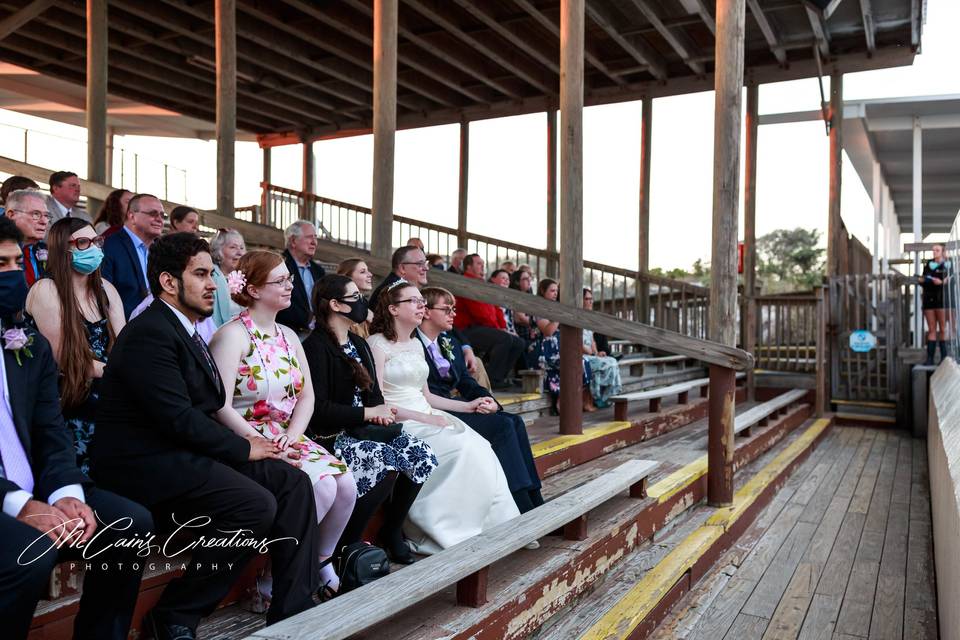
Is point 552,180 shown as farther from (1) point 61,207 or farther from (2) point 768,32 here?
(1) point 61,207

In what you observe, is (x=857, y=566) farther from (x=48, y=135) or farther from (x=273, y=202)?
(x=48, y=135)

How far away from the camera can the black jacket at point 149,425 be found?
87.6 inches

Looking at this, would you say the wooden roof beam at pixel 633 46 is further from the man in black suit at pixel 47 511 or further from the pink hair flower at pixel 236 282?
the man in black suit at pixel 47 511

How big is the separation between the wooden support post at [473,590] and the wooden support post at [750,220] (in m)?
8.48

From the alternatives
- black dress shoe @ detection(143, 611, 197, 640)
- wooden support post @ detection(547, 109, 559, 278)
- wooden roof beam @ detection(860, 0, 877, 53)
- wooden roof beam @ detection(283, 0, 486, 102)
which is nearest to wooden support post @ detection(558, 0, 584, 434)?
black dress shoe @ detection(143, 611, 197, 640)

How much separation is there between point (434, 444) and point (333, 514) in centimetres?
78

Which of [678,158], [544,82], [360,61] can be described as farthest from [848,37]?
[678,158]

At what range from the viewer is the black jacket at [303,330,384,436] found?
118 inches

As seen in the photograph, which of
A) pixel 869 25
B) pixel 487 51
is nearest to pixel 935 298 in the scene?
pixel 869 25

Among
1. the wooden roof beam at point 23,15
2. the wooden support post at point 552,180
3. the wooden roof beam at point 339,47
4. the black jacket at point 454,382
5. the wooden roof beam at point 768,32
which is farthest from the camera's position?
the wooden support post at point 552,180

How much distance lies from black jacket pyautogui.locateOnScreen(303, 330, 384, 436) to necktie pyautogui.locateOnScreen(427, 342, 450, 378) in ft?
2.88

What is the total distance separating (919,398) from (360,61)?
8.14 meters

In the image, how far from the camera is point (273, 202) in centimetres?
1324

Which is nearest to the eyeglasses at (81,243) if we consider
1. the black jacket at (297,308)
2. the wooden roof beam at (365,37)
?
the black jacket at (297,308)
